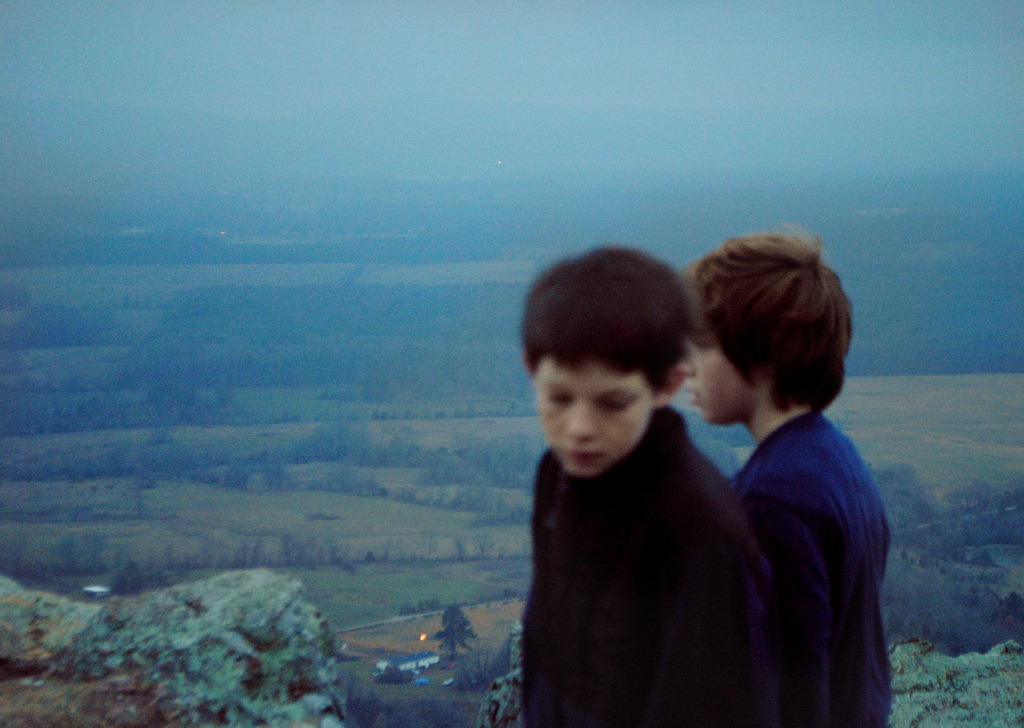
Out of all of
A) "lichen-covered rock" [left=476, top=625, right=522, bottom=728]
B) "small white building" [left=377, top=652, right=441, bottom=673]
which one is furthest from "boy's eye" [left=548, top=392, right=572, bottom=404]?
"small white building" [left=377, top=652, right=441, bottom=673]

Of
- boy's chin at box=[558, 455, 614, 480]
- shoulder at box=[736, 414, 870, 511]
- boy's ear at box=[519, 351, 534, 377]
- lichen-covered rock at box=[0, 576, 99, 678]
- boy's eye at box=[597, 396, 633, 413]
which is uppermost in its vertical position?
boy's ear at box=[519, 351, 534, 377]

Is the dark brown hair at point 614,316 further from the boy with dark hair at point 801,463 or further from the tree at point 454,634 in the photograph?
the tree at point 454,634

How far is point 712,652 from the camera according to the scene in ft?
2.89

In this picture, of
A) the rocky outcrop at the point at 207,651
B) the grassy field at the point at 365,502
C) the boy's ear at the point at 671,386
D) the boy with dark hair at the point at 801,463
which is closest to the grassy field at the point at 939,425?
the grassy field at the point at 365,502

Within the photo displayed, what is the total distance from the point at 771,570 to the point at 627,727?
0.29m

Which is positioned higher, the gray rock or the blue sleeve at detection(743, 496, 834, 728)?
the blue sleeve at detection(743, 496, 834, 728)

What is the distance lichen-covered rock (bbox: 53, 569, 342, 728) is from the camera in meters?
1.91

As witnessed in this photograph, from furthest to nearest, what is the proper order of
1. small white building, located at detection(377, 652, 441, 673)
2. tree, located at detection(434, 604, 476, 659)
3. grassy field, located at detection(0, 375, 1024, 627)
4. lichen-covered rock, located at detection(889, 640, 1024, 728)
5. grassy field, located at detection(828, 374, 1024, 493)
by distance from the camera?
grassy field, located at detection(828, 374, 1024, 493) → grassy field, located at detection(0, 375, 1024, 627) → small white building, located at detection(377, 652, 441, 673) → tree, located at detection(434, 604, 476, 659) → lichen-covered rock, located at detection(889, 640, 1024, 728)

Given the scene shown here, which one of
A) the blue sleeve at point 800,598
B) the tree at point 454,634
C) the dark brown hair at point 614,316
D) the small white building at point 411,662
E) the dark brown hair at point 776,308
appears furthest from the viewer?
the small white building at point 411,662

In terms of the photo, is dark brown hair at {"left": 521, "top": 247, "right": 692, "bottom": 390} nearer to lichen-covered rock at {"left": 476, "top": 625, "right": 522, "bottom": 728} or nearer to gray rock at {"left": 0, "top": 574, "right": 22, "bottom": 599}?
lichen-covered rock at {"left": 476, "top": 625, "right": 522, "bottom": 728}

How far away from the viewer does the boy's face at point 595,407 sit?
885 mm

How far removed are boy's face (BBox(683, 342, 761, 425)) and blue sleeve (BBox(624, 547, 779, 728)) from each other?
41 cm

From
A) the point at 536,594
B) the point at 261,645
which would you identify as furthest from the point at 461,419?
the point at 536,594

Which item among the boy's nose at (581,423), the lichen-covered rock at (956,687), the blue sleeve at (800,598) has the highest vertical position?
the boy's nose at (581,423)
